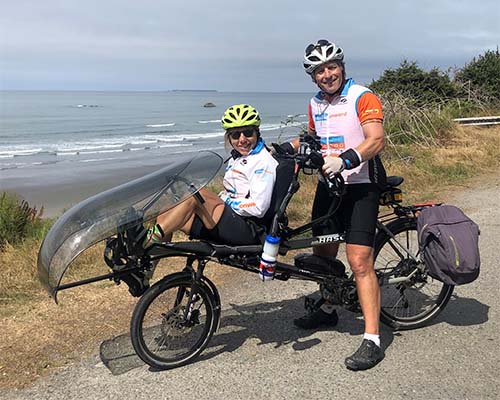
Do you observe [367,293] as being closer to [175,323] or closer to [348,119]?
[348,119]

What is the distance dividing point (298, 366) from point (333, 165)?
1.41 metres

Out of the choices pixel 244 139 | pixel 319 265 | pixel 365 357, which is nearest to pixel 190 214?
pixel 244 139

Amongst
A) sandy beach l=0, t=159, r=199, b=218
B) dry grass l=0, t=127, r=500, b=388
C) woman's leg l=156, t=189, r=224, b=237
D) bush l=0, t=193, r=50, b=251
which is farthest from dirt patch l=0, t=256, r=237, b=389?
sandy beach l=0, t=159, r=199, b=218

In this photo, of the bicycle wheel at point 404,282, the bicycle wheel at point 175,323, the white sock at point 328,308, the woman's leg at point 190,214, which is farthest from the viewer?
the white sock at point 328,308

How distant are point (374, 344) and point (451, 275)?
2.45 feet

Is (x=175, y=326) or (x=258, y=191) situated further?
(x=175, y=326)

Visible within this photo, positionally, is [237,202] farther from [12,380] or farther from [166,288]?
[12,380]

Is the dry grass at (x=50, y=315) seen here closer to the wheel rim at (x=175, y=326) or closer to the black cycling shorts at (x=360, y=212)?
the wheel rim at (x=175, y=326)

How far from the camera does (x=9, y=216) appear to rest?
7.22 meters

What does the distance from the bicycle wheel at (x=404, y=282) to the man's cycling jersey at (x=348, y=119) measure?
68 cm

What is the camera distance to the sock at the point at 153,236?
349 cm

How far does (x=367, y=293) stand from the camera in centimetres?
393

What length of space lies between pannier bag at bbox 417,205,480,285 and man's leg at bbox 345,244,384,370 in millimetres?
470

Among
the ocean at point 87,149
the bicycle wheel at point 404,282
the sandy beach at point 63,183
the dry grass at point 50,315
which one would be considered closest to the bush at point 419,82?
the ocean at point 87,149
